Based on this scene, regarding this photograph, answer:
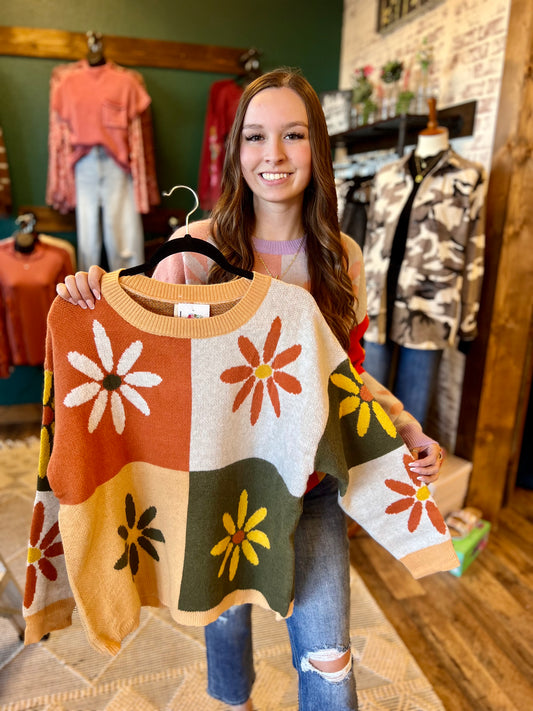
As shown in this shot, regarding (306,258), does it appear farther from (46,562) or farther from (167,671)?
(167,671)

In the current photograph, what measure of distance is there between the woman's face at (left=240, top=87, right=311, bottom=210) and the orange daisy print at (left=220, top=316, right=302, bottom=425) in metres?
0.34

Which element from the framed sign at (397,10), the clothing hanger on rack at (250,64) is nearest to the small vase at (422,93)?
the framed sign at (397,10)

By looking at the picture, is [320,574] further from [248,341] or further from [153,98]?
[153,98]

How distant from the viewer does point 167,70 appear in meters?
3.16

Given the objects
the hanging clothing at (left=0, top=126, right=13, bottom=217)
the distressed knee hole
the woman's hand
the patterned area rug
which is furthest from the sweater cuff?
the hanging clothing at (left=0, top=126, right=13, bottom=217)

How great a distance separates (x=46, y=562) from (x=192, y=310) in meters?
0.53

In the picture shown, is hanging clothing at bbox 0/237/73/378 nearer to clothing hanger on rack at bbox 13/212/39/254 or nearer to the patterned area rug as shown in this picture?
clothing hanger on rack at bbox 13/212/39/254

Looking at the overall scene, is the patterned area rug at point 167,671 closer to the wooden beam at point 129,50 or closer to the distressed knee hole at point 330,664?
the distressed knee hole at point 330,664

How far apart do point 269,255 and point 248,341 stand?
1.01 ft

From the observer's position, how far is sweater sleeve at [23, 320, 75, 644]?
0.85 metres

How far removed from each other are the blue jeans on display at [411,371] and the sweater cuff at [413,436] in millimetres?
1197

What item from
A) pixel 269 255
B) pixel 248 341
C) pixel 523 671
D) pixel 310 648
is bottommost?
pixel 523 671

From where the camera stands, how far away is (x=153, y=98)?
10.4 feet

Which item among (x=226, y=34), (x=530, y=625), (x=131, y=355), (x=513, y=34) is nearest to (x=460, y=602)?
(x=530, y=625)
